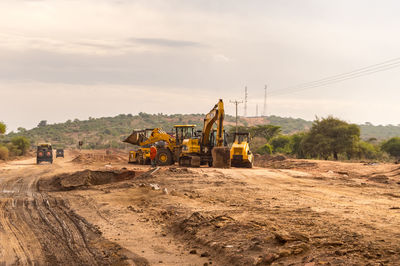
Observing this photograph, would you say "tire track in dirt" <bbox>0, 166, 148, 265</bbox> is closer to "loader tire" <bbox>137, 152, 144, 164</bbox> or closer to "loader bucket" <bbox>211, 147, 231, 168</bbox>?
"loader bucket" <bbox>211, 147, 231, 168</bbox>

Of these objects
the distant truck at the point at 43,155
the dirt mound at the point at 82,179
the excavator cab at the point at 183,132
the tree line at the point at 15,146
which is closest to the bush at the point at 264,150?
the distant truck at the point at 43,155

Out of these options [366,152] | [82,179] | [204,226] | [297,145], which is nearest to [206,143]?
[82,179]

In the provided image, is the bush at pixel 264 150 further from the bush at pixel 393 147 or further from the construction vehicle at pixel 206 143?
the construction vehicle at pixel 206 143

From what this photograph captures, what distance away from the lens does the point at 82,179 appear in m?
23.7

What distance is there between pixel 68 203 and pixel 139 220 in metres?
4.48

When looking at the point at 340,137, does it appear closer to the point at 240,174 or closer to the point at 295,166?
the point at 295,166

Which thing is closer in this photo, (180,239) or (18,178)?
(180,239)

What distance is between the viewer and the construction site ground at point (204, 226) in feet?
27.8

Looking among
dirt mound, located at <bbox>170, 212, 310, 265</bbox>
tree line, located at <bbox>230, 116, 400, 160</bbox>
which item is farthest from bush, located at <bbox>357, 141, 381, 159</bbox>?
dirt mound, located at <bbox>170, 212, 310, 265</bbox>

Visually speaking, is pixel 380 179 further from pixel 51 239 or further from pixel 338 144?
pixel 338 144

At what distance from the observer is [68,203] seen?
52.9 ft

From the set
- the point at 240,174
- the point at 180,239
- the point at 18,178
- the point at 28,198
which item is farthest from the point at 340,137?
the point at 180,239

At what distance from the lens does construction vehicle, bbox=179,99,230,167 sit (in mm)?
30500

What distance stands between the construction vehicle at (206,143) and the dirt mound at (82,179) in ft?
20.3
